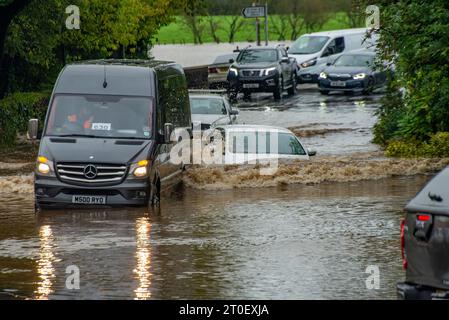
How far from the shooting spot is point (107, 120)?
69.1 feet

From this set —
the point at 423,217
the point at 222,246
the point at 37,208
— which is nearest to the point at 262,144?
the point at 37,208

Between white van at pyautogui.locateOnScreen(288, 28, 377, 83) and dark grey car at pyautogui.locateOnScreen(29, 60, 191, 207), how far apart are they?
32946mm

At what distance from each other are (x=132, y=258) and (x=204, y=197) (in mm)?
6959

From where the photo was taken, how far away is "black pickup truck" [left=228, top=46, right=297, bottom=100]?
48.6 metres

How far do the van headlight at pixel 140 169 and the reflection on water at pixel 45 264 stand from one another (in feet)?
5.54

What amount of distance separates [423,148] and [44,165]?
401 inches

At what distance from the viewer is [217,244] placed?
17.5 meters

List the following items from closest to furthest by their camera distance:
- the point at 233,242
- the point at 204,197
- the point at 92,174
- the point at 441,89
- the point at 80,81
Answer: the point at 233,242 → the point at 92,174 → the point at 80,81 → the point at 204,197 → the point at 441,89

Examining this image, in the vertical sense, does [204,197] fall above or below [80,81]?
below

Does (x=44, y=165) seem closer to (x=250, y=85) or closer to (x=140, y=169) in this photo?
(x=140, y=169)

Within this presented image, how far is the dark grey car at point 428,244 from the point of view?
1088cm

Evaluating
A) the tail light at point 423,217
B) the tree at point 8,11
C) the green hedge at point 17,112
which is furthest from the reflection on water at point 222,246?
the green hedge at point 17,112

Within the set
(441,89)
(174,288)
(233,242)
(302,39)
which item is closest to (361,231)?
(233,242)
